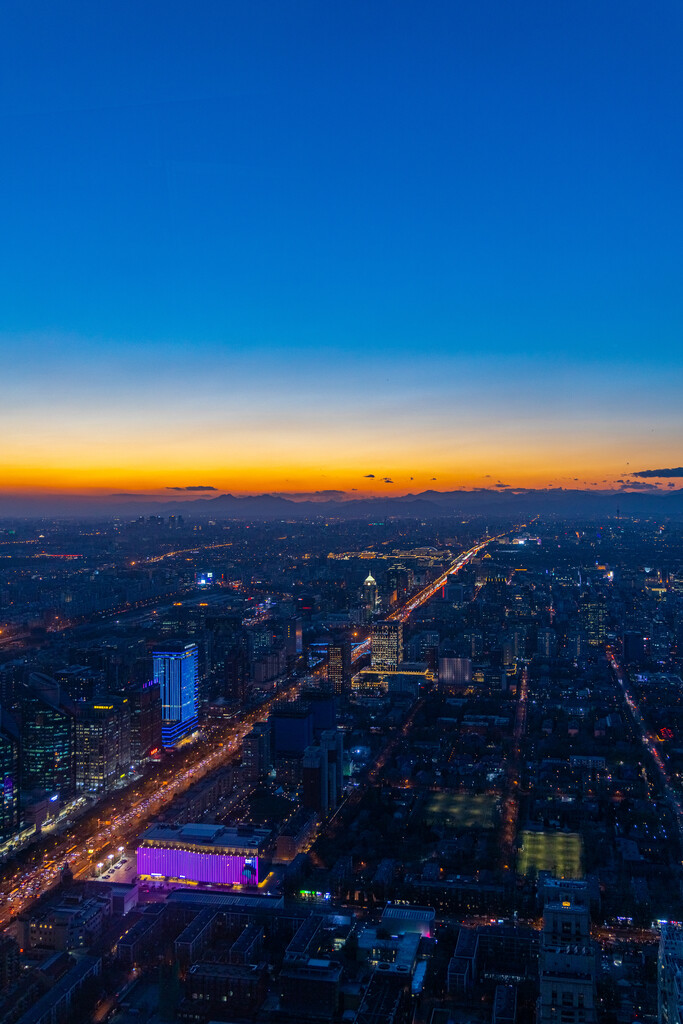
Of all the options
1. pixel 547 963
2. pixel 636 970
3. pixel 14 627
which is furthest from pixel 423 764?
pixel 14 627

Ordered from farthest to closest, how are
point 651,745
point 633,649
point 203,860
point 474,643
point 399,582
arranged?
point 399,582
point 474,643
point 633,649
point 651,745
point 203,860

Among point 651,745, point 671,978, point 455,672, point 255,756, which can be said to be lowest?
point 651,745

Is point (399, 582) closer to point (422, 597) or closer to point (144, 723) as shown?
point (422, 597)

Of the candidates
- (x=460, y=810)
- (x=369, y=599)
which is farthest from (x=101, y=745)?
(x=369, y=599)

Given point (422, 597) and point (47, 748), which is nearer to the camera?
point (47, 748)

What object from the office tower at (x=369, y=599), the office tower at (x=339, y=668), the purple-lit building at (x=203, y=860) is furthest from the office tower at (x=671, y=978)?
the office tower at (x=369, y=599)

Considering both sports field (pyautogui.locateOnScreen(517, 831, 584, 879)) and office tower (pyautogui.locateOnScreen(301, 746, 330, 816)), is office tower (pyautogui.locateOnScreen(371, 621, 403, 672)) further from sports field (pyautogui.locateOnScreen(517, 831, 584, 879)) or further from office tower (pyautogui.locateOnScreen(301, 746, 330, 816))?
sports field (pyautogui.locateOnScreen(517, 831, 584, 879))
